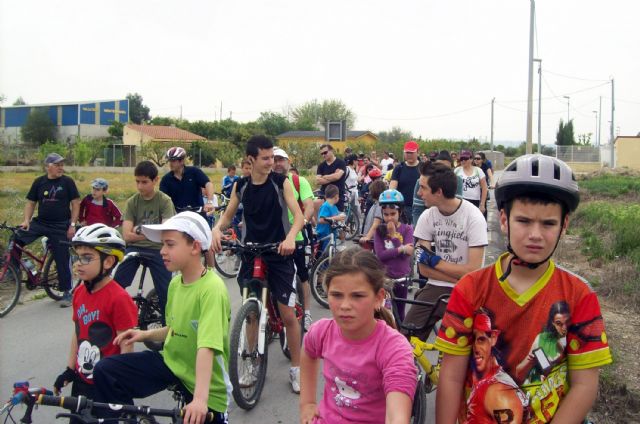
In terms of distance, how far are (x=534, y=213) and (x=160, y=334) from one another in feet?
7.57

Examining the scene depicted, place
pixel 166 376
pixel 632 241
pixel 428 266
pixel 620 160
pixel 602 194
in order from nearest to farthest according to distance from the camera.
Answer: pixel 166 376, pixel 428 266, pixel 632 241, pixel 602 194, pixel 620 160

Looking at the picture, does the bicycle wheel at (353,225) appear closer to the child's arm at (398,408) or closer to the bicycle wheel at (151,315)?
the bicycle wheel at (151,315)

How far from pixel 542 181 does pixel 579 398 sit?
772 millimetres

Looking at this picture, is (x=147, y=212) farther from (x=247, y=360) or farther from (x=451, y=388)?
(x=451, y=388)

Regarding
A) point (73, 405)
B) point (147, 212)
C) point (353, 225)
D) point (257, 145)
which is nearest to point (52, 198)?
point (147, 212)

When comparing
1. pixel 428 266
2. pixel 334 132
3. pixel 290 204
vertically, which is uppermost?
pixel 334 132

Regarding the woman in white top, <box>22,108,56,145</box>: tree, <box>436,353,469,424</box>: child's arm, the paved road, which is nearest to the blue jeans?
the paved road

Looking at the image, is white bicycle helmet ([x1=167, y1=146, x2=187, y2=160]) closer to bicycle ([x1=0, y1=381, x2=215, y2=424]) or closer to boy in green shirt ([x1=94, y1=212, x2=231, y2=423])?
boy in green shirt ([x1=94, y1=212, x2=231, y2=423])

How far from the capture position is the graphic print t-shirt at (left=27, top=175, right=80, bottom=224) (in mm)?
8281

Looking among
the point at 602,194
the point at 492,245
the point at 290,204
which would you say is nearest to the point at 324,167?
the point at 492,245

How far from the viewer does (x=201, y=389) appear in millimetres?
3018

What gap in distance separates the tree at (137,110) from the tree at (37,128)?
3730 cm

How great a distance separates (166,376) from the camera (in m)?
3.43

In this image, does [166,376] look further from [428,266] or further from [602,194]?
[602,194]
